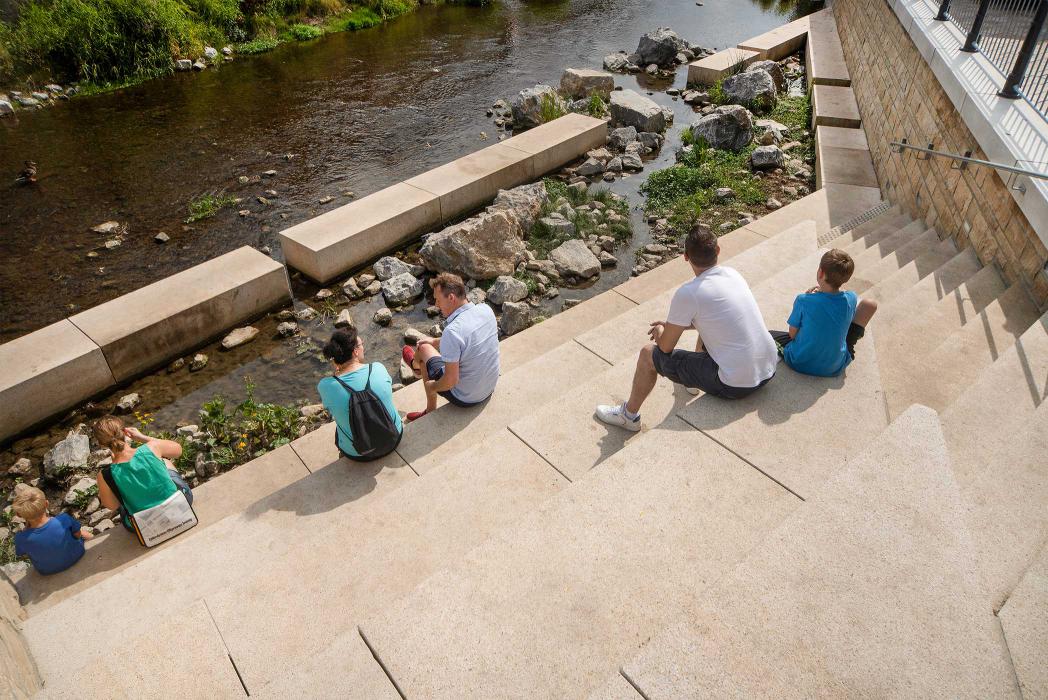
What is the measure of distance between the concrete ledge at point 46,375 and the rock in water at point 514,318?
4.10 meters

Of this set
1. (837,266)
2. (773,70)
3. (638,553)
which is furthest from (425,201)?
(773,70)

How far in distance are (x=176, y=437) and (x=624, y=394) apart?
420 cm

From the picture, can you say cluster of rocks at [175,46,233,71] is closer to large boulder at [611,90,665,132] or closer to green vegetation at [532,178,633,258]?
large boulder at [611,90,665,132]

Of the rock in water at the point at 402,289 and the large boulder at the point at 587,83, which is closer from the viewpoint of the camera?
the rock in water at the point at 402,289

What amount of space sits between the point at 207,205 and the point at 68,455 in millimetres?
5122

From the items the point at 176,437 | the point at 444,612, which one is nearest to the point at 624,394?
the point at 444,612

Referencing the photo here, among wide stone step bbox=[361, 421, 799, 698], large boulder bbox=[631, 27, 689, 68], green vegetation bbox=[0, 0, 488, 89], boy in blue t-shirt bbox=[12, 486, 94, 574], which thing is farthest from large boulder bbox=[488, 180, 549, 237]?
green vegetation bbox=[0, 0, 488, 89]

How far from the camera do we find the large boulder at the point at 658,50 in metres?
16.3

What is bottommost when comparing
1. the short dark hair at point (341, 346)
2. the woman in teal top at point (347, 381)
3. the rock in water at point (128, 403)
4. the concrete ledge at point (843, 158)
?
the rock in water at point (128, 403)

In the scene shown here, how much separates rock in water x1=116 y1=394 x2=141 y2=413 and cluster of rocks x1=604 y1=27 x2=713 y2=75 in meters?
13.3

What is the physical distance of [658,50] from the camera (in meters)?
16.3

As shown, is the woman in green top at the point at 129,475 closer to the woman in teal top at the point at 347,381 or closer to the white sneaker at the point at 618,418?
the woman in teal top at the point at 347,381

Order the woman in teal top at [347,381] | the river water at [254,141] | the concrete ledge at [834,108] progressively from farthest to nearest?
the concrete ledge at [834,108]
the river water at [254,141]
the woman in teal top at [347,381]

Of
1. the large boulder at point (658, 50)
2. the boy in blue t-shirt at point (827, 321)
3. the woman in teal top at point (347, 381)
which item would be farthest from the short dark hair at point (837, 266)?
the large boulder at point (658, 50)
